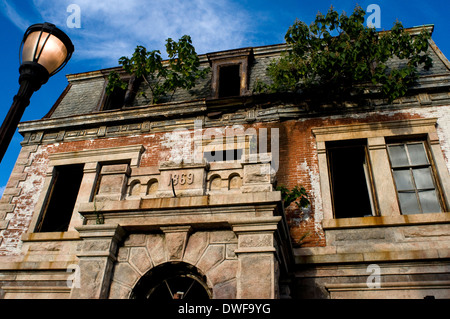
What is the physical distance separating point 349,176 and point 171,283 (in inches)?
230

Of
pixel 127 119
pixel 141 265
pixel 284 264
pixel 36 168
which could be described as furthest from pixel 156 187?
pixel 36 168

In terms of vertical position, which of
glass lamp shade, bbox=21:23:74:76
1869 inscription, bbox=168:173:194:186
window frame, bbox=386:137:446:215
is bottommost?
1869 inscription, bbox=168:173:194:186

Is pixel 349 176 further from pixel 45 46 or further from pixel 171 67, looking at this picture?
pixel 45 46

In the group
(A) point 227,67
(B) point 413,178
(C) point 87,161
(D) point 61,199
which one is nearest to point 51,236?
(D) point 61,199

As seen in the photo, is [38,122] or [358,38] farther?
[38,122]

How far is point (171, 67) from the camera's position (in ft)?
39.6

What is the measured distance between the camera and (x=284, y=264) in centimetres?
677

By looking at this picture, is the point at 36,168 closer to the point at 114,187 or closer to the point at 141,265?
the point at 114,187

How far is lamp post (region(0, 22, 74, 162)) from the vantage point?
464 centimetres

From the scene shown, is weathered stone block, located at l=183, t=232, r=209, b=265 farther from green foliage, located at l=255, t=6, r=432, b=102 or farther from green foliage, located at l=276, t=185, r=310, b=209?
green foliage, located at l=255, t=6, r=432, b=102

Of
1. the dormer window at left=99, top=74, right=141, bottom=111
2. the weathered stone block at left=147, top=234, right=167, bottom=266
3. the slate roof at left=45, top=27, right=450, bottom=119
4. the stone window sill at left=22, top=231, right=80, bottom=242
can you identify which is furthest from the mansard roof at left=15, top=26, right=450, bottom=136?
the weathered stone block at left=147, top=234, right=167, bottom=266

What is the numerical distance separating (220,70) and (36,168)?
609 centimetres

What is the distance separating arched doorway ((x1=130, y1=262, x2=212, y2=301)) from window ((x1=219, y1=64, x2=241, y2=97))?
722cm

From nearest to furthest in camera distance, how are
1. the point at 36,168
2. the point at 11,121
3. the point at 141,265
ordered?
the point at 11,121, the point at 141,265, the point at 36,168
